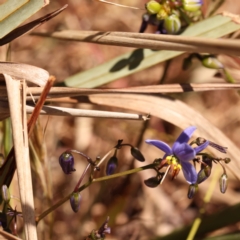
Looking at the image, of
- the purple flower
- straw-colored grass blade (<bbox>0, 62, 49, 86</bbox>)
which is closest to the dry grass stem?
straw-colored grass blade (<bbox>0, 62, 49, 86</bbox>)

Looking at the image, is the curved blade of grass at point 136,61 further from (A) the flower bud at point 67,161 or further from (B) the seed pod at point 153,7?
(A) the flower bud at point 67,161

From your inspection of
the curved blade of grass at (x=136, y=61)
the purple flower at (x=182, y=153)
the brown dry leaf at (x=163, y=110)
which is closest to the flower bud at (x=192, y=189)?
the purple flower at (x=182, y=153)

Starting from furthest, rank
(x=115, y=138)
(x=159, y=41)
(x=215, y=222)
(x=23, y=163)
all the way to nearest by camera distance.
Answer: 1. (x=115, y=138)
2. (x=215, y=222)
3. (x=159, y=41)
4. (x=23, y=163)

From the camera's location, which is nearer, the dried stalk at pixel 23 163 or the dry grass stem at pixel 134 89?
the dried stalk at pixel 23 163

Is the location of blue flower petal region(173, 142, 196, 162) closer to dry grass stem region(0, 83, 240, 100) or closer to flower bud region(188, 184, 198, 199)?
flower bud region(188, 184, 198, 199)

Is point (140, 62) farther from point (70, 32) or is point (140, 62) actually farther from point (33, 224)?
point (33, 224)

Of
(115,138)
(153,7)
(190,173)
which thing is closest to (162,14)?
(153,7)

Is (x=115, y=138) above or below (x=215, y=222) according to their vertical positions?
above

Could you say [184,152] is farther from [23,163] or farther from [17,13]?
[17,13]
